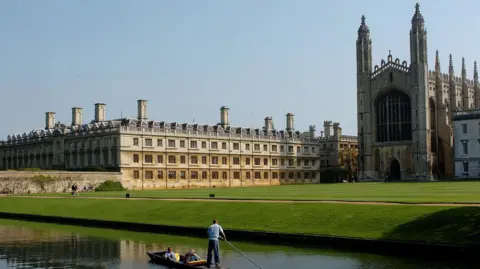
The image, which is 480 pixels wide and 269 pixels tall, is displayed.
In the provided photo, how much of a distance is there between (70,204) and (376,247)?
26.2 metres

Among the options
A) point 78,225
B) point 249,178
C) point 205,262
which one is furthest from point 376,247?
point 249,178

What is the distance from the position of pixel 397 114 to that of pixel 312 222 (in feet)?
252

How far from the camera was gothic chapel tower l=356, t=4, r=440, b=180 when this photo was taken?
3762 inches

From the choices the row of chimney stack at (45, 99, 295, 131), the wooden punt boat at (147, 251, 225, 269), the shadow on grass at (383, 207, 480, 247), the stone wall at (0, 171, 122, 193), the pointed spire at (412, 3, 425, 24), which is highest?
the pointed spire at (412, 3, 425, 24)

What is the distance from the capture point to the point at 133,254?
77.1 feet

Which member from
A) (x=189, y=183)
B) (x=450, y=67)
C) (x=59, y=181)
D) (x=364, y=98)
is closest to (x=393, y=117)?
(x=364, y=98)

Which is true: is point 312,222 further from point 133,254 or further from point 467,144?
point 467,144

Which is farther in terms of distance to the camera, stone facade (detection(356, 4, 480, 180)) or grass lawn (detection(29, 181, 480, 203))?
stone facade (detection(356, 4, 480, 180))

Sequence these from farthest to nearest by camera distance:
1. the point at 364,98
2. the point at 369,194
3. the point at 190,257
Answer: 1. the point at 364,98
2. the point at 369,194
3. the point at 190,257

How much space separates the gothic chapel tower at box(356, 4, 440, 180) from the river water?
72.1 m

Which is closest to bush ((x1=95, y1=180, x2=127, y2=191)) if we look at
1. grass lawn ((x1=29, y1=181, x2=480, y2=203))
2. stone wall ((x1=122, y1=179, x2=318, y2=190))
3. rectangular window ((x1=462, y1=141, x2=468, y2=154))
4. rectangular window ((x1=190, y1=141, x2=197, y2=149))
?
stone wall ((x1=122, y1=179, x2=318, y2=190))

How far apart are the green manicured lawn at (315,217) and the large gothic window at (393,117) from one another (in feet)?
222

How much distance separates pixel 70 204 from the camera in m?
43.1

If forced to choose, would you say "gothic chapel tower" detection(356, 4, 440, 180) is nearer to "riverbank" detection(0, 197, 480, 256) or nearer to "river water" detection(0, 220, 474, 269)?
"riverbank" detection(0, 197, 480, 256)
